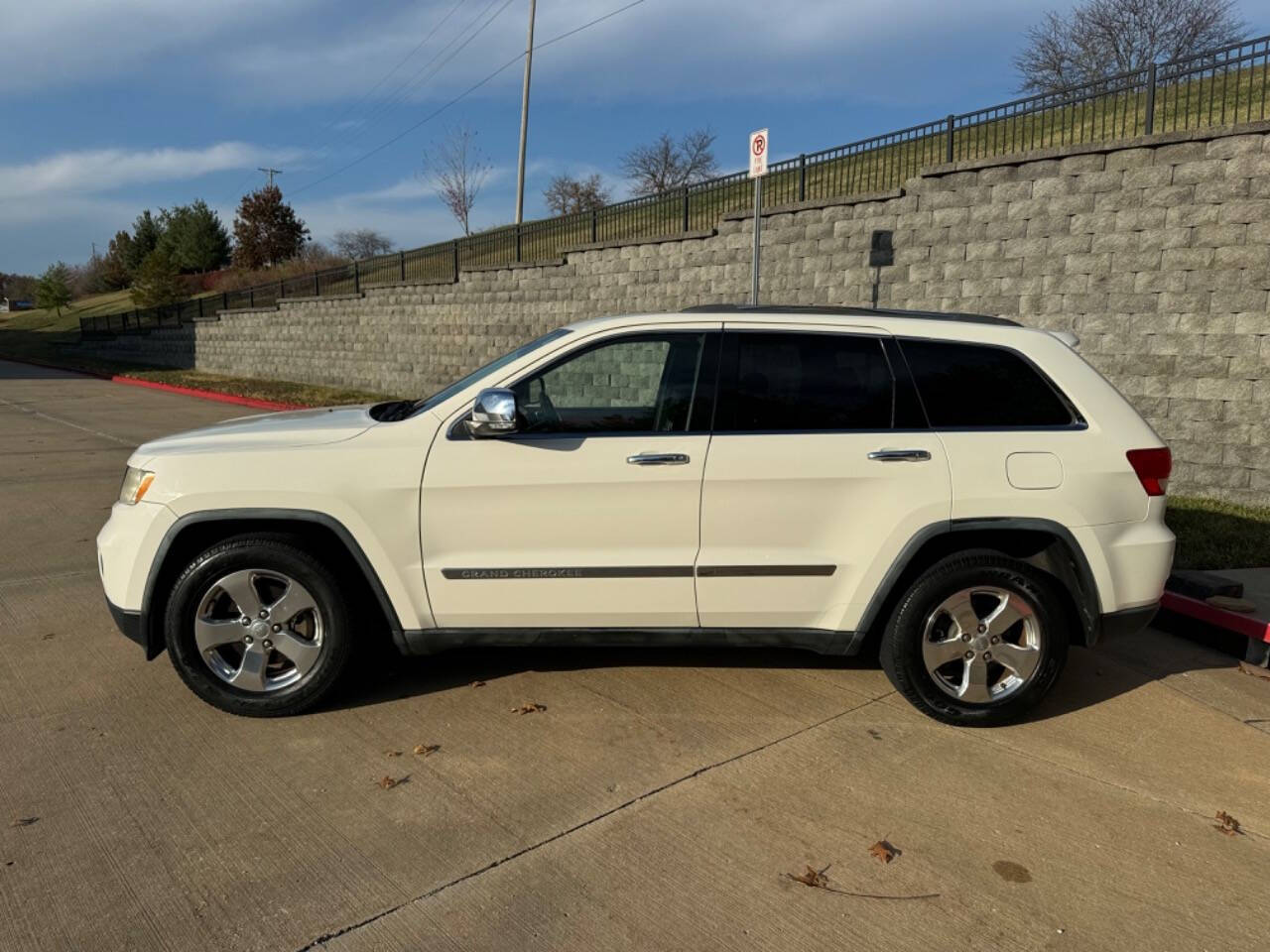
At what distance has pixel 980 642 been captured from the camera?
12.8ft

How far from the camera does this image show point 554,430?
12.8ft

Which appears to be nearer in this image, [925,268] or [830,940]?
[830,940]

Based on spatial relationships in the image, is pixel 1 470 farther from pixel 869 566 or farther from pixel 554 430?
pixel 869 566

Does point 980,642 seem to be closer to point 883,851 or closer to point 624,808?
point 883,851

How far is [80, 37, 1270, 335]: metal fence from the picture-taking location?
26.9 ft

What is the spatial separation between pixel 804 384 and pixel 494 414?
4.41ft

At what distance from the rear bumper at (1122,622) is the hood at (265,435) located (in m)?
3.30

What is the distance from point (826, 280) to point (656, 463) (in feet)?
26.7

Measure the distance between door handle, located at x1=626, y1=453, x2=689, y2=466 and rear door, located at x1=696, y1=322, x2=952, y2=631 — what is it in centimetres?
12

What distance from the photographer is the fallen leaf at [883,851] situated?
2.96 m

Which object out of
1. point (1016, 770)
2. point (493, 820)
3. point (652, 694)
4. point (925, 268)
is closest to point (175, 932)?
point (493, 820)

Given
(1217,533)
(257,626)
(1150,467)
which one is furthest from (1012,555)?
(1217,533)

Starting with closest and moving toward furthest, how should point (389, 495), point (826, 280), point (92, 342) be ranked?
point (389, 495) → point (826, 280) → point (92, 342)

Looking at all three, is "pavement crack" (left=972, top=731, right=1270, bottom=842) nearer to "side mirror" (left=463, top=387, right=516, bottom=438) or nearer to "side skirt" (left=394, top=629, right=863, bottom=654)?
"side skirt" (left=394, top=629, right=863, bottom=654)
